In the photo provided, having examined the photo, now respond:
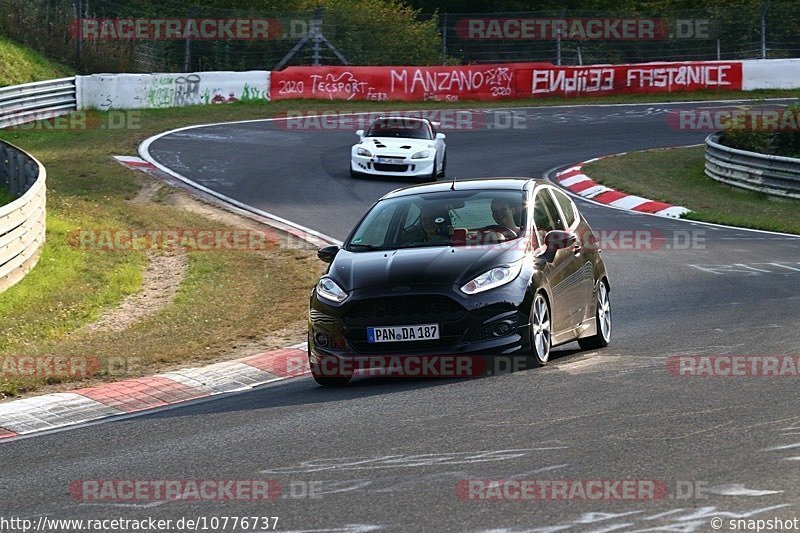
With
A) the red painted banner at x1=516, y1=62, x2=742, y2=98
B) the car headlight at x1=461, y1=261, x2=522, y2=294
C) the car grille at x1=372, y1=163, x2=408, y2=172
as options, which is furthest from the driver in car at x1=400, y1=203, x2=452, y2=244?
the red painted banner at x1=516, y1=62, x2=742, y2=98

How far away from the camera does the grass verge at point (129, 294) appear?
1252 cm

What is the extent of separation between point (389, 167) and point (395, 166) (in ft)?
0.42

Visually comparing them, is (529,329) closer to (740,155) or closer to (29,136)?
(740,155)

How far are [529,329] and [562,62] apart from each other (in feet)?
110

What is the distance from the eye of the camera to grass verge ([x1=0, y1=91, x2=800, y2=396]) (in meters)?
12.5

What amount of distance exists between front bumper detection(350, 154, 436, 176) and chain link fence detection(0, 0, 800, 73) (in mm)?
15054

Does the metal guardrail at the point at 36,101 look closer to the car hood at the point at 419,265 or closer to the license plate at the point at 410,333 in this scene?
the car hood at the point at 419,265

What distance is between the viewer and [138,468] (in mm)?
7473

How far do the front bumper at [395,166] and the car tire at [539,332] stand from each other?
16.0 metres

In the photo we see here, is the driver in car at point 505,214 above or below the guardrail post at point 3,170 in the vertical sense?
above

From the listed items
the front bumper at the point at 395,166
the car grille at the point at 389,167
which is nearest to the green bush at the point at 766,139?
the front bumper at the point at 395,166

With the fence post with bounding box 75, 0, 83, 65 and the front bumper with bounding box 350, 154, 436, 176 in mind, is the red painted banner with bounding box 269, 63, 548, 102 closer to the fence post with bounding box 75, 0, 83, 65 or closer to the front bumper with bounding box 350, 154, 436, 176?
the fence post with bounding box 75, 0, 83, 65

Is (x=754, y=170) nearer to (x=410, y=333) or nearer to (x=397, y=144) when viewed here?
(x=397, y=144)

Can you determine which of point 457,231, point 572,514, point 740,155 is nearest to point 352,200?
point 740,155
